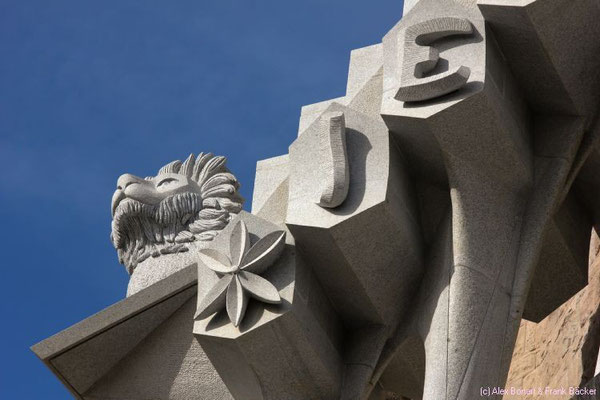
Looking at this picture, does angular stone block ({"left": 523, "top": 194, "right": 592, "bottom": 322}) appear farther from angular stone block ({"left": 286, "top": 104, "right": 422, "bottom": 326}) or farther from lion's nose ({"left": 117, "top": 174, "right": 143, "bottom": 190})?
lion's nose ({"left": 117, "top": 174, "right": 143, "bottom": 190})

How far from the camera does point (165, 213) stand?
11742 millimetres

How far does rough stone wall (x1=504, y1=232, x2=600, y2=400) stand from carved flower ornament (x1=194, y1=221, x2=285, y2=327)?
2.80m

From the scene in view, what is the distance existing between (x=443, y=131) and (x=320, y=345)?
1.51 m

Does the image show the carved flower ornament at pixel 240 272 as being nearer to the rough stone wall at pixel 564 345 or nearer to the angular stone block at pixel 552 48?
the angular stone block at pixel 552 48

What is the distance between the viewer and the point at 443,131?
1035cm

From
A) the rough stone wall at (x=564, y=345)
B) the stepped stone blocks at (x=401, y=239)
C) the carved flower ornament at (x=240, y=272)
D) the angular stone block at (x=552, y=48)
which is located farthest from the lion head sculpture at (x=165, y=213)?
the rough stone wall at (x=564, y=345)

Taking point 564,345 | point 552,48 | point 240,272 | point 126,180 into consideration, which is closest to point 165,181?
point 126,180

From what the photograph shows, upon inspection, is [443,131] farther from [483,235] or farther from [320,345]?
[320,345]

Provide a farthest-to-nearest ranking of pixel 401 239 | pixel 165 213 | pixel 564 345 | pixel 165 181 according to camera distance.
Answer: pixel 564 345 < pixel 165 181 < pixel 165 213 < pixel 401 239

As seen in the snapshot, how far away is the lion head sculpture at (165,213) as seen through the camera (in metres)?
11.7

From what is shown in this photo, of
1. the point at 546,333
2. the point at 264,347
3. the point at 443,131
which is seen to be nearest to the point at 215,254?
the point at 264,347

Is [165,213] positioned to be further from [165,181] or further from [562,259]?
[562,259]

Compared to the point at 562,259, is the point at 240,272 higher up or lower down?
higher up

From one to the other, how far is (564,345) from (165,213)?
353cm
